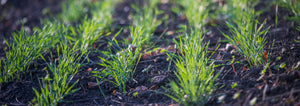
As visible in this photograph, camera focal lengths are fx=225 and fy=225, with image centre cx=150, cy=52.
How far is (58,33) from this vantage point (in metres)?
2.45

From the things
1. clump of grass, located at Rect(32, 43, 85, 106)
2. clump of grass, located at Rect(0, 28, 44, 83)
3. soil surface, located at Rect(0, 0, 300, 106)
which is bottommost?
soil surface, located at Rect(0, 0, 300, 106)

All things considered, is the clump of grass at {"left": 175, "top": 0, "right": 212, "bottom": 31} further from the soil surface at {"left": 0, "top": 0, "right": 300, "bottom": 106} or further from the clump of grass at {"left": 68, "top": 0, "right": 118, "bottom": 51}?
the clump of grass at {"left": 68, "top": 0, "right": 118, "bottom": 51}

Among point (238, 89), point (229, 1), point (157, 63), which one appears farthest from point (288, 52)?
point (229, 1)

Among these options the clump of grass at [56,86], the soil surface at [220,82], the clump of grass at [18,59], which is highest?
the clump of grass at [18,59]

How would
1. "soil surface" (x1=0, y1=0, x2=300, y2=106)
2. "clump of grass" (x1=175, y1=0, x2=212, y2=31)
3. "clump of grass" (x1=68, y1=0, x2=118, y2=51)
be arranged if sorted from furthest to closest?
1. "clump of grass" (x1=175, y1=0, x2=212, y2=31)
2. "clump of grass" (x1=68, y1=0, x2=118, y2=51)
3. "soil surface" (x1=0, y1=0, x2=300, y2=106)

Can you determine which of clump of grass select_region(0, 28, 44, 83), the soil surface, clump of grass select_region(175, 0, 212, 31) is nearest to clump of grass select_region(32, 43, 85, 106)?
the soil surface

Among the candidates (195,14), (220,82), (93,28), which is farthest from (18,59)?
(195,14)

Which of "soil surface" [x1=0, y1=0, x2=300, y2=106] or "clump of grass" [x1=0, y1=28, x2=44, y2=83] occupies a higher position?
"clump of grass" [x1=0, y1=28, x2=44, y2=83]

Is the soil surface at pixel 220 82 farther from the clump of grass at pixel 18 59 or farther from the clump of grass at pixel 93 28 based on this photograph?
the clump of grass at pixel 93 28

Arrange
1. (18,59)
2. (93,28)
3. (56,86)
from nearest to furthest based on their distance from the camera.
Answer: (56,86) → (18,59) → (93,28)

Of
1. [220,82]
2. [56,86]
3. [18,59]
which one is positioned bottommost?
[220,82]

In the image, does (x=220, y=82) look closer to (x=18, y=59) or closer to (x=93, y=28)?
(x=93, y=28)

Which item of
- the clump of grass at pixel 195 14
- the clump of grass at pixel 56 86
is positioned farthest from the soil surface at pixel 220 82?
the clump of grass at pixel 195 14

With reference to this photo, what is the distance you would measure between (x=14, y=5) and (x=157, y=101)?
478 cm
